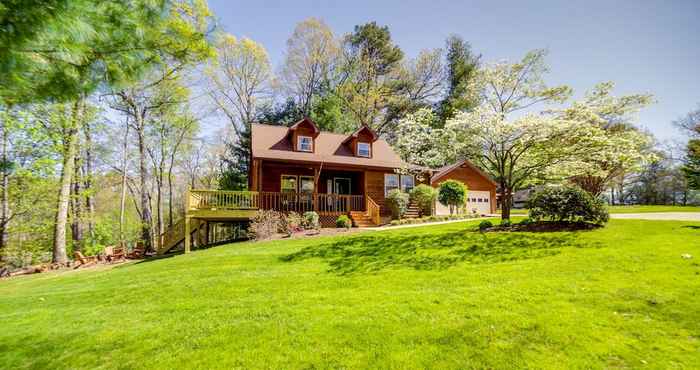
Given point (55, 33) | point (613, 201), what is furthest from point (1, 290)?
point (613, 201)

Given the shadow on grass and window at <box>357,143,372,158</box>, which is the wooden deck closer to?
window at <box>357,143,372,158</box>

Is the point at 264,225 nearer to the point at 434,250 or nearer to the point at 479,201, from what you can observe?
the point at 434,250

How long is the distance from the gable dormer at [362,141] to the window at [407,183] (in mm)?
2760

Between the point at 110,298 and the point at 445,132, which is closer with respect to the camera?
the point at 110,298

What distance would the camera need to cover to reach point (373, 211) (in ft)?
52.2

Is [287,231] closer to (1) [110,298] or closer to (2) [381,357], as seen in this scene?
(1) [110,298]

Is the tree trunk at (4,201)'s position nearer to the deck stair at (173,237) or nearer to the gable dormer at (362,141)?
the deck stair at (173,237)

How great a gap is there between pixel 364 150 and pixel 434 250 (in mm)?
11095

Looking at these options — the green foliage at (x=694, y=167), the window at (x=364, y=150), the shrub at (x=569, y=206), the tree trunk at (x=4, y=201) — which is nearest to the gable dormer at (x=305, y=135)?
the window at (x=364, y=150)

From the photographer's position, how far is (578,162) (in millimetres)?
9688

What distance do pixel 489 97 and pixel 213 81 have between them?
20194 mm

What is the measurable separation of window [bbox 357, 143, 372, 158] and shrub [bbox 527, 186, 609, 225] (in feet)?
33.5

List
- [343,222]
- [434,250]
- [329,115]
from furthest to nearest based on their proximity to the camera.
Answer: [329,115] < [343,222] < [434,250]

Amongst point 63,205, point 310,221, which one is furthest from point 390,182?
point 63,205
